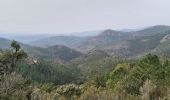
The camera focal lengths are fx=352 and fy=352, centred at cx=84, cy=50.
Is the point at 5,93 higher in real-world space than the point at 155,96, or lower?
higher

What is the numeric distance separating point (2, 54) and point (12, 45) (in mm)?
1622

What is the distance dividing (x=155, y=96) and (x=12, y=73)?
25314 millimetres

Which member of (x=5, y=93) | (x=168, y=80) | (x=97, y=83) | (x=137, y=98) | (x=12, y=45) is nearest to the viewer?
(x=5, y=93)

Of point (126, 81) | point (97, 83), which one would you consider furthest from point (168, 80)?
point (97, 83)

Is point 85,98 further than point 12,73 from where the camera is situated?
Yes

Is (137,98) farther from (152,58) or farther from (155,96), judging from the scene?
(152,58)

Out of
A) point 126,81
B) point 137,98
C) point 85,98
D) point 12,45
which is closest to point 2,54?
point 12,45

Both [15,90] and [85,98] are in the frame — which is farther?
[85,98]

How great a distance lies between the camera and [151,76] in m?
72.9

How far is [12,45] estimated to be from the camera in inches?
1538

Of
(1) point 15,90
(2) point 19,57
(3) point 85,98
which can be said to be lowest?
(3) point 85,98

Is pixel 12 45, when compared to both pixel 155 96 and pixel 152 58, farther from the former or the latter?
pixel 152 58

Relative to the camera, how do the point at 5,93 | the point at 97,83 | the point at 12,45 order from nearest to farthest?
the point at 5,93 < the point at 12,45 < the point at 97,83

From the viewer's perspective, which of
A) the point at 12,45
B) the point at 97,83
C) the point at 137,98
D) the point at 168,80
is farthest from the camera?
the point at 97,83
